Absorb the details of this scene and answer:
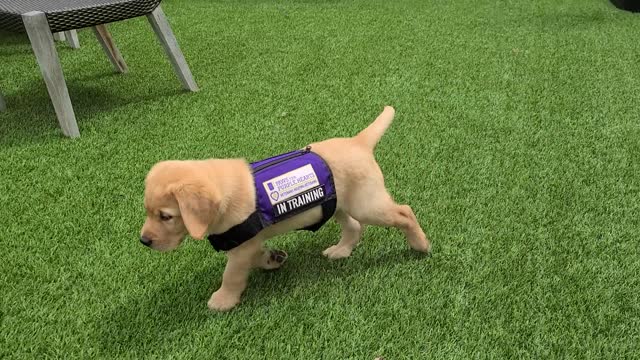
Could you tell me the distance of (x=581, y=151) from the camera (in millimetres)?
2611

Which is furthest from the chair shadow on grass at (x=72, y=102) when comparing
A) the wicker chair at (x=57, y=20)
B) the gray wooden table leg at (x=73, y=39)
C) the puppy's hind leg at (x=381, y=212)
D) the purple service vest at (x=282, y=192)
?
the puppy's hind leg at (x=381, y=212)

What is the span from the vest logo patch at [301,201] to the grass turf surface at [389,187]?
12.9 inches

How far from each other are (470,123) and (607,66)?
1.40 m

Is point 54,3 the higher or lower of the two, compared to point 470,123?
higher

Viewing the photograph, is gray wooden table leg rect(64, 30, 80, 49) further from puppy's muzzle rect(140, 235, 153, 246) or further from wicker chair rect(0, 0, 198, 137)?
puppy's muzzle rect(140, 235, 153, 246)

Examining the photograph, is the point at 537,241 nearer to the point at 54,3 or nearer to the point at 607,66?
the point at 607,66

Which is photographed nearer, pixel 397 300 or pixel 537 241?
pixel 397 300

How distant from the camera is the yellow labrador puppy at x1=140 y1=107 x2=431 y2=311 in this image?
1.46m

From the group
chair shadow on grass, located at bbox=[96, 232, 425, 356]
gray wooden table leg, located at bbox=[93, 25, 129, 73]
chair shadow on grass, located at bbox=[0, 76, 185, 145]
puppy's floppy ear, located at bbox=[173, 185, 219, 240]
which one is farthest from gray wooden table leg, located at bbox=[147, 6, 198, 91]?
puppy's floppy ear, located at bbox=[173, 185, 219, 240]

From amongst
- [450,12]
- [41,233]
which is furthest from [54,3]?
[450,12]

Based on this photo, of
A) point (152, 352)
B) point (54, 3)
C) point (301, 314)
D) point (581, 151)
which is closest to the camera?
point (152, 352)

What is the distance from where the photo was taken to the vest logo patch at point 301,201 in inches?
61.6

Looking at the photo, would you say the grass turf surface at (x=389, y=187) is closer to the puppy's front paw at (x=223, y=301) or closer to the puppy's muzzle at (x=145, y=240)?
the puppy's front paw at (x=223, y=301)

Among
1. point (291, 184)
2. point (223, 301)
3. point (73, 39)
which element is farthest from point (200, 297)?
point (73, 39)
